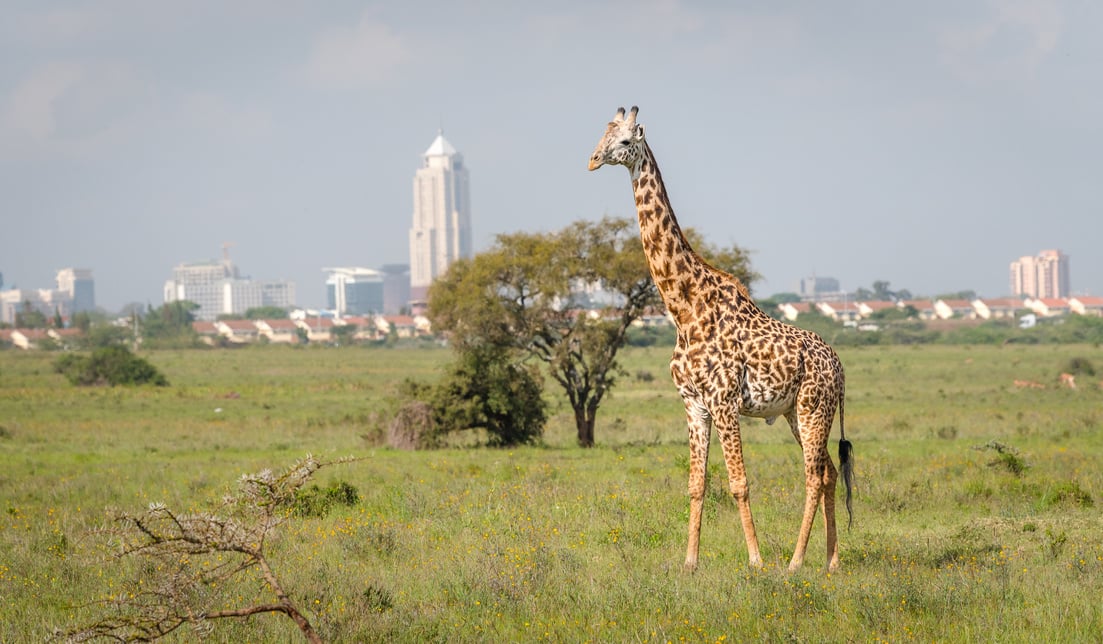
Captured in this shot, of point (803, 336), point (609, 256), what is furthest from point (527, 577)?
point (609, 256)

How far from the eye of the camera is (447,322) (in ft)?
101

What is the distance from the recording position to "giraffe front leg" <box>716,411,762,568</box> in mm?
12578

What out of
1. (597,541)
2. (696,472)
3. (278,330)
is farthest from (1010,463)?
(278,330)

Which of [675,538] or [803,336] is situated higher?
[803,336]

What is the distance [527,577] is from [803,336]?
3981 millimetres

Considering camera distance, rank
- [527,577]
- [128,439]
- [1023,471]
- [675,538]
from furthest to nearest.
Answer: [128,439] < [1023,471] < [675,538] < [527,577]

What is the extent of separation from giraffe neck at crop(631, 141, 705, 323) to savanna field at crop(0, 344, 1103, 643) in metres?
2.89

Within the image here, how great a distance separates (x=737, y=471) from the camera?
12742mm

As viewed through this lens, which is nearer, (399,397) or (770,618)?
(770,618)

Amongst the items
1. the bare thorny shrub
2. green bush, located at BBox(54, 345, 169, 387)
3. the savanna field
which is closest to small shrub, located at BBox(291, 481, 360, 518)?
the savanna field

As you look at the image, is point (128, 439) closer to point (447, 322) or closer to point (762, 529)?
point (447, 322)

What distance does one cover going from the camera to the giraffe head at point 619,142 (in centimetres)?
1261

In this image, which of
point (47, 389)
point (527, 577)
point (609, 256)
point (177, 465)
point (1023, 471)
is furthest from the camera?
point (47, 389)

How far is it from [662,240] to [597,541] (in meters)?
3.82
